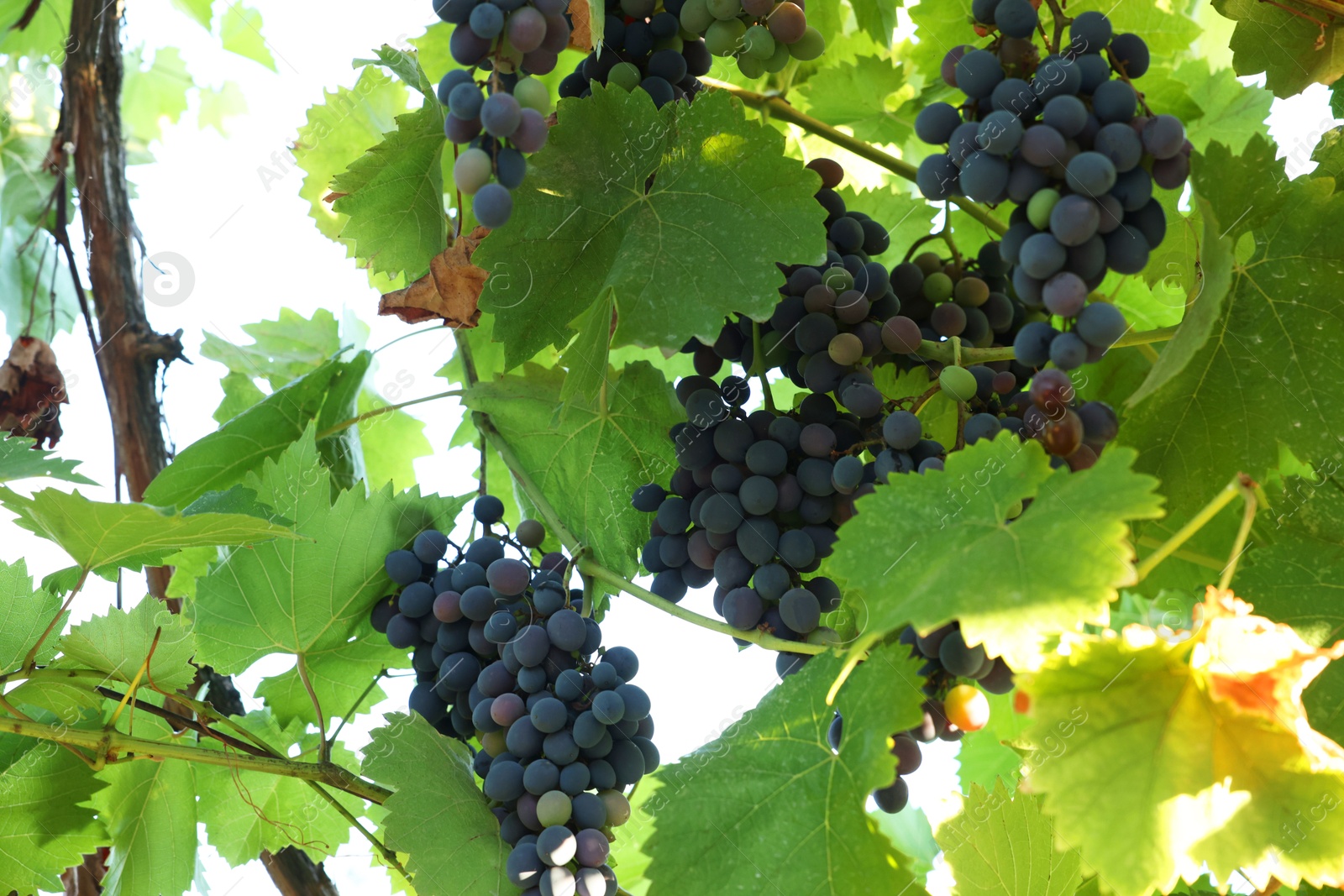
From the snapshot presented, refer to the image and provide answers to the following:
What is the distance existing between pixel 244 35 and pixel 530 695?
1814 mm

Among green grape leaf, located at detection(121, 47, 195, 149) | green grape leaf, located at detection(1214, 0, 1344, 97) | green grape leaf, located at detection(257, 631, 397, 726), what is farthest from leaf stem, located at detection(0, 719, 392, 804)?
green grape leaf, located at detection(121, 47, 195, 149)

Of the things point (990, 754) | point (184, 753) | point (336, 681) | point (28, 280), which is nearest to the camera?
point (184, 753)

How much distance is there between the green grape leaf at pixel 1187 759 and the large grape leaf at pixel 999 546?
8cm

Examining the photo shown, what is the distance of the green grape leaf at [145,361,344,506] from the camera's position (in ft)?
4.35

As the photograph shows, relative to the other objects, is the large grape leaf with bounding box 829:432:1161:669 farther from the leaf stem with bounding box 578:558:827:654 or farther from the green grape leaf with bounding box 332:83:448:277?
the green grape leaf with bounding box 332:83:448:277

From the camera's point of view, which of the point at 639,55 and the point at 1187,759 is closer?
the point at 1187,759

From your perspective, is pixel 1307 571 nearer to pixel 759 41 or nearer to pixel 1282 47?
pixel 1282 47

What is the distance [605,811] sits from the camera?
0.98 meters

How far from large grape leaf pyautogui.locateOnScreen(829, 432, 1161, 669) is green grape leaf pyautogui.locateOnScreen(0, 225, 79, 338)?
1831 mm

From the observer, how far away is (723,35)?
95 centimetres

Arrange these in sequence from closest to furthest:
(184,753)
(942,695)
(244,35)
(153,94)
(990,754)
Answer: (942,695) → (184,753) → (990,754) → (244,35) → (153,94)

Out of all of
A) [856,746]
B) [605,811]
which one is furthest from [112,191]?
[856,746]

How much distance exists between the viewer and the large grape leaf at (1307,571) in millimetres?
959

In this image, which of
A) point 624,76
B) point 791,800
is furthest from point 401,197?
point 791,800
